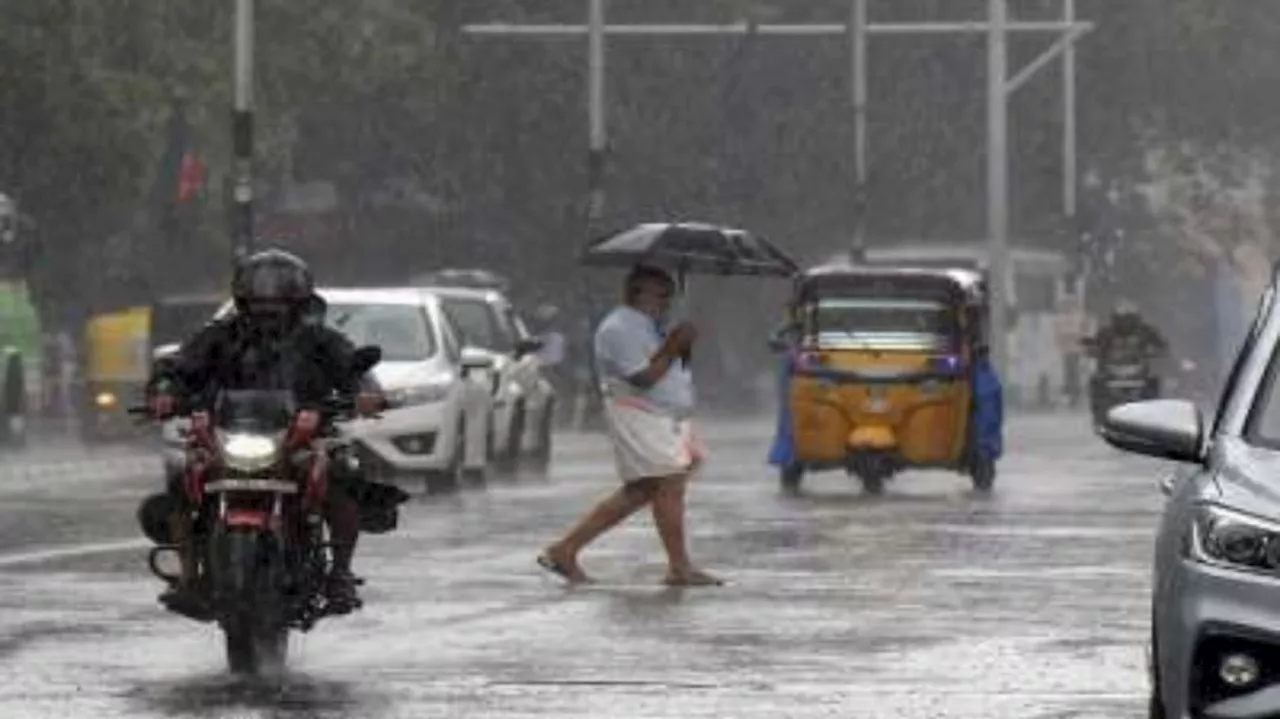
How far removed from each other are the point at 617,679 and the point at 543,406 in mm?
23766

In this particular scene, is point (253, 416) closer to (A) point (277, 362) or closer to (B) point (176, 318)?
(A) point (277, 362)

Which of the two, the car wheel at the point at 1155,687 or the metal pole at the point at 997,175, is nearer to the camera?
the car wheel at the point at 1155,687

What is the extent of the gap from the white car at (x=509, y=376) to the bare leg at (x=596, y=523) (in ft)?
45.5

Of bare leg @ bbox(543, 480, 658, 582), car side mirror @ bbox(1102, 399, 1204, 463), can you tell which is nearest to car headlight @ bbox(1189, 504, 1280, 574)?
car side mirror @ bbox(1102, 399, 1204, 463)

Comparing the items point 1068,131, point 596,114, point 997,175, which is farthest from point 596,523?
point 1068,131

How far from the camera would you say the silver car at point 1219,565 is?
10.7 m

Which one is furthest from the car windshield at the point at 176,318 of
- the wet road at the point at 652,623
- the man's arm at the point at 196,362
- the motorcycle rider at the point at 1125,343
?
the man's arm at the point at 196,362

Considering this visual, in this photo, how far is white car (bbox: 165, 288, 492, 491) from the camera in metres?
33.1

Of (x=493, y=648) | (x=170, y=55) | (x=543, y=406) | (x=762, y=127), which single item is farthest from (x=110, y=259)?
(x=493, y=648)

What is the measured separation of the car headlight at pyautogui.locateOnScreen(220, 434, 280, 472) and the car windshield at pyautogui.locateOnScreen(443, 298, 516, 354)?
21.8m

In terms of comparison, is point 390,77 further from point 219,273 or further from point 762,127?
point 762,127

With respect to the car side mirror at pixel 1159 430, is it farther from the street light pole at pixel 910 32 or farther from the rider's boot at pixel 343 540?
the street light pole at pixel 910 32

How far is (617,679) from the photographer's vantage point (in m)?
15.7

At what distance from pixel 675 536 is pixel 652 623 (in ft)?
9.58
